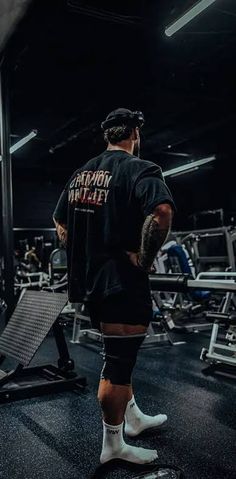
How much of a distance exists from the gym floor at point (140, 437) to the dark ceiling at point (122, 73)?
304 centimetres

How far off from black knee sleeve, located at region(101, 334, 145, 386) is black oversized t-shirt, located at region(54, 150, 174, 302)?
0.61 ft

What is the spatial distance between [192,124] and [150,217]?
732 cm

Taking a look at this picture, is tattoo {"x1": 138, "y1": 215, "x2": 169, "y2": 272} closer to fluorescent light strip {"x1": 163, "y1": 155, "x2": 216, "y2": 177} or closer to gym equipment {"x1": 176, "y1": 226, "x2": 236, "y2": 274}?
gym equipment {"x1": 176, "y1": 226, "x2": 236, "y2": 274}

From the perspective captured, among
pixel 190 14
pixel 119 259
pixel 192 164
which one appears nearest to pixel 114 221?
pixel 119 259

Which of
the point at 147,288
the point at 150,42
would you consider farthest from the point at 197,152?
the point at 147,288

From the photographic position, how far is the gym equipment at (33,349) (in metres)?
2.78

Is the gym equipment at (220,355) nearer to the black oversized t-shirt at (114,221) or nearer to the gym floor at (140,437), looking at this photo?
the gym floor at (140,437)

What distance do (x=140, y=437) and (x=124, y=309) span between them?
907 mm

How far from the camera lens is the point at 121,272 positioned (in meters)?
1.65

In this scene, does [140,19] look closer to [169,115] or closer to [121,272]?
[169,115]

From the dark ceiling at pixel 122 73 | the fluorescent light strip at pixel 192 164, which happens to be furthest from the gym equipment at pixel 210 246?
the fluorescent light strip at pixel 192 164

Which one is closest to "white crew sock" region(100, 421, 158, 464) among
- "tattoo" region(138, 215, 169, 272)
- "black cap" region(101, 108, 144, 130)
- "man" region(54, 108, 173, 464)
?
"man" region(54, 108, 173, 464)

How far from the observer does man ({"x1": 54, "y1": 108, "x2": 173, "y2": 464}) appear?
162cm

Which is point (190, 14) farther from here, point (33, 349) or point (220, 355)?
point (33, 349)
